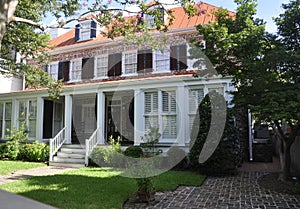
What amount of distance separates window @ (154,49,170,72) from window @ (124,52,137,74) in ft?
4.21

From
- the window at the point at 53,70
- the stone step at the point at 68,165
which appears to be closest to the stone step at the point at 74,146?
the stone step at the point at 68,165

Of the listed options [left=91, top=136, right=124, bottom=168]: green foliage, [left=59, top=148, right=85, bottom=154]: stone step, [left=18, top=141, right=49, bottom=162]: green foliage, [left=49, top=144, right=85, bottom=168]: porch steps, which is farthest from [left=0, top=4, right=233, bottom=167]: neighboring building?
[left=91, top=136, right=124, bottom=168]: green foliage

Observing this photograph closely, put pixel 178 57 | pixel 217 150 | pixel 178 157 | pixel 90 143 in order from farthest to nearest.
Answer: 1. pixel 178 57
2. pixel 90 143
3. pixel 178 157
4. pixel 217 150

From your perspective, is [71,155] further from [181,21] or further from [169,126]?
[181,21]

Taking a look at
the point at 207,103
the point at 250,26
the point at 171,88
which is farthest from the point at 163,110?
the point at 250,26

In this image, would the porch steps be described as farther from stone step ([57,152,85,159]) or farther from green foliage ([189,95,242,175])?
green foliage ([189,95,242,175])

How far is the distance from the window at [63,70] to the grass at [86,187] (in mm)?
8552

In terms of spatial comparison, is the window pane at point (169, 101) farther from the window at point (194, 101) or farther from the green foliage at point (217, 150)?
the green foliage at point (217, 150)

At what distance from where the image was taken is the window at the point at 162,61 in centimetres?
1267

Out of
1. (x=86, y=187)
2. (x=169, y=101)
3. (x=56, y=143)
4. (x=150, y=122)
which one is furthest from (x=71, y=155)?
(x=86, y=187)

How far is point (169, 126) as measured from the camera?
423 inches

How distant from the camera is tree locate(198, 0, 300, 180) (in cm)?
570

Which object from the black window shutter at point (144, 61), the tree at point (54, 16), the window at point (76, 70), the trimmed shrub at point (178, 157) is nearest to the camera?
the tree at point (54, 16)

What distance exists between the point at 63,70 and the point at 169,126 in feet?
28.2
